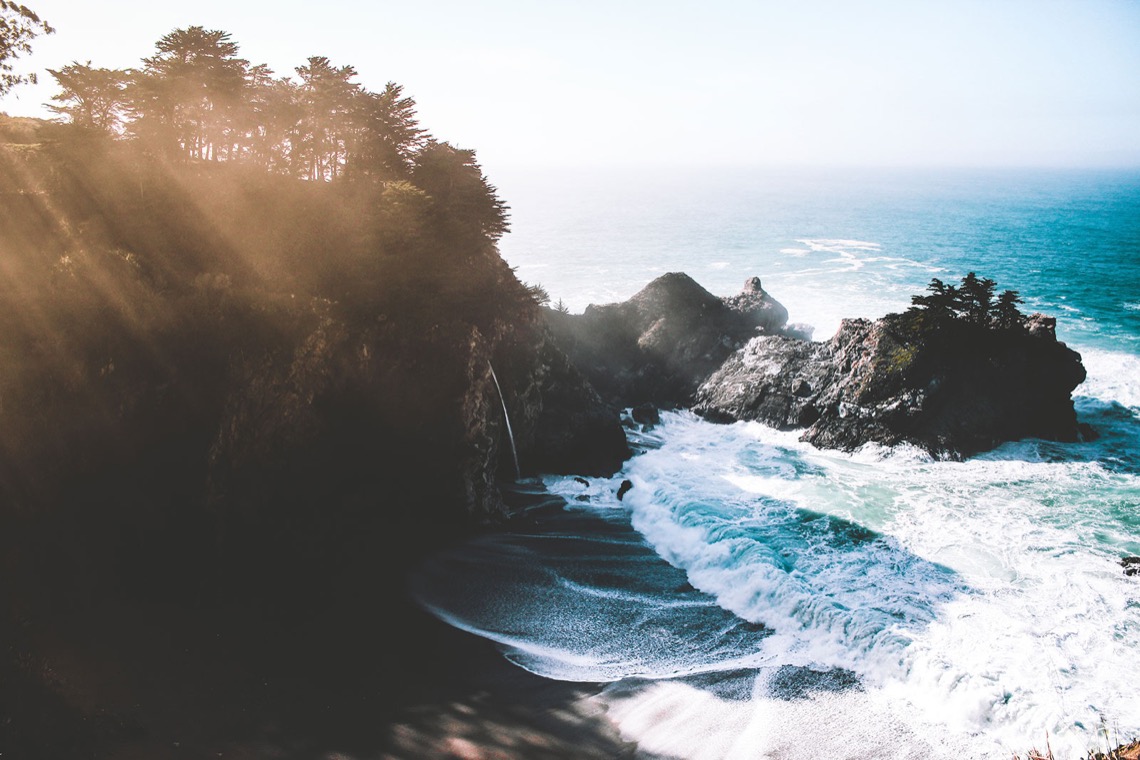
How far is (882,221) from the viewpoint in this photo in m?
116

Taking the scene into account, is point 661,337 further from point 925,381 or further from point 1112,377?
point 1112,377

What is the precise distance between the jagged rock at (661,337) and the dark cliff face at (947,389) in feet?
31.9

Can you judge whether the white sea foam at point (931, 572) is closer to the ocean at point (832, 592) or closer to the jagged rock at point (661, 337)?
the ocean at point (832, 592)

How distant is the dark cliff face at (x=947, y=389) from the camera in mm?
28875

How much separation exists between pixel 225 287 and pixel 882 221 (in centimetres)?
12344

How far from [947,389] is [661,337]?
17460mm

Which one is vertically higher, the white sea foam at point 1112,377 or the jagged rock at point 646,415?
the white sea foam at point 1112,377

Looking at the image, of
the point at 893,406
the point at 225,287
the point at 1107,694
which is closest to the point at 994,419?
the point at 893,406

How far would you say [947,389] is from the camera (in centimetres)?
2944

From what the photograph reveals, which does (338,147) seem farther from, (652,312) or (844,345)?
(844,345)

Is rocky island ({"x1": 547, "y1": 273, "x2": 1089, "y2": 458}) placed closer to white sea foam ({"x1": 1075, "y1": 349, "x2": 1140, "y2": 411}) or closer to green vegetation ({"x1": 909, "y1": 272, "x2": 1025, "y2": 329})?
green vegetation ({"x1": 909, "y1": 272, "x2": 1025, "y2": 329})

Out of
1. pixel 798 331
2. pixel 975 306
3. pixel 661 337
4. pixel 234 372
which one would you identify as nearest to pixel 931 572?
pixel 975 306

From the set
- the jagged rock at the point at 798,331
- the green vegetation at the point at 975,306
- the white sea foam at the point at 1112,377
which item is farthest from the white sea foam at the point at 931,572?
the jagged rock at the point at 798,331

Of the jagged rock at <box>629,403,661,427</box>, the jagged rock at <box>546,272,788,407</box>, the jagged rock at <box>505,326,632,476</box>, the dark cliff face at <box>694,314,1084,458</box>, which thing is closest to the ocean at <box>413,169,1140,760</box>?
the jagged rock at <box>629,403,661,427</box>
